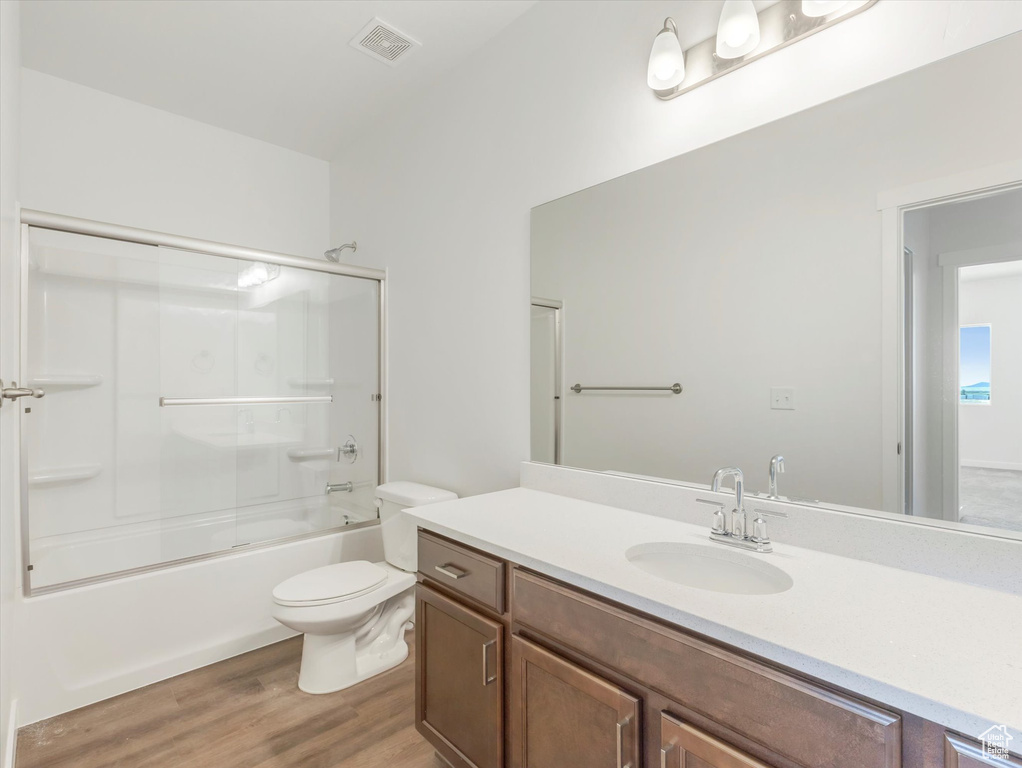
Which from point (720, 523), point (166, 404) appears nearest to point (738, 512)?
point (720, 523)

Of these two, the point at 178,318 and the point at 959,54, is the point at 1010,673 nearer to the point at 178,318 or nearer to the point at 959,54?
the point at 959,54

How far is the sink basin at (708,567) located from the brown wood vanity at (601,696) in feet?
0.86

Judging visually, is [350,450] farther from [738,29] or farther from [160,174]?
[738,29]

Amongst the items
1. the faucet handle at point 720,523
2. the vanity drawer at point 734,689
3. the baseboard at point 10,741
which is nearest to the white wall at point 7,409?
the baseboard at point 10,741

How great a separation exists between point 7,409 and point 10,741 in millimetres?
1016

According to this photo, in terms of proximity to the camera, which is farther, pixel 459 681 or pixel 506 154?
pixel 506 154

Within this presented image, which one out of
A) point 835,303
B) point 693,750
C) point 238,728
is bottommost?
point 238,728

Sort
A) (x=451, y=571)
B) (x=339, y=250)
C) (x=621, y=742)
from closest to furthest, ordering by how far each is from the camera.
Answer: (x=621, y=742) → (x=451, y=571) → (x=339, y=250)

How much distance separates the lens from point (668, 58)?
147cm

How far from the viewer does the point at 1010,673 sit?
67 cm

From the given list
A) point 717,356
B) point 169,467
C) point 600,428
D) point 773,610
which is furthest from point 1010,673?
point 169,467

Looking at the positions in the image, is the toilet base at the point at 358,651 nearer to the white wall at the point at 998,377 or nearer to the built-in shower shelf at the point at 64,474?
the built-in shower shelf at the point at 64,474
